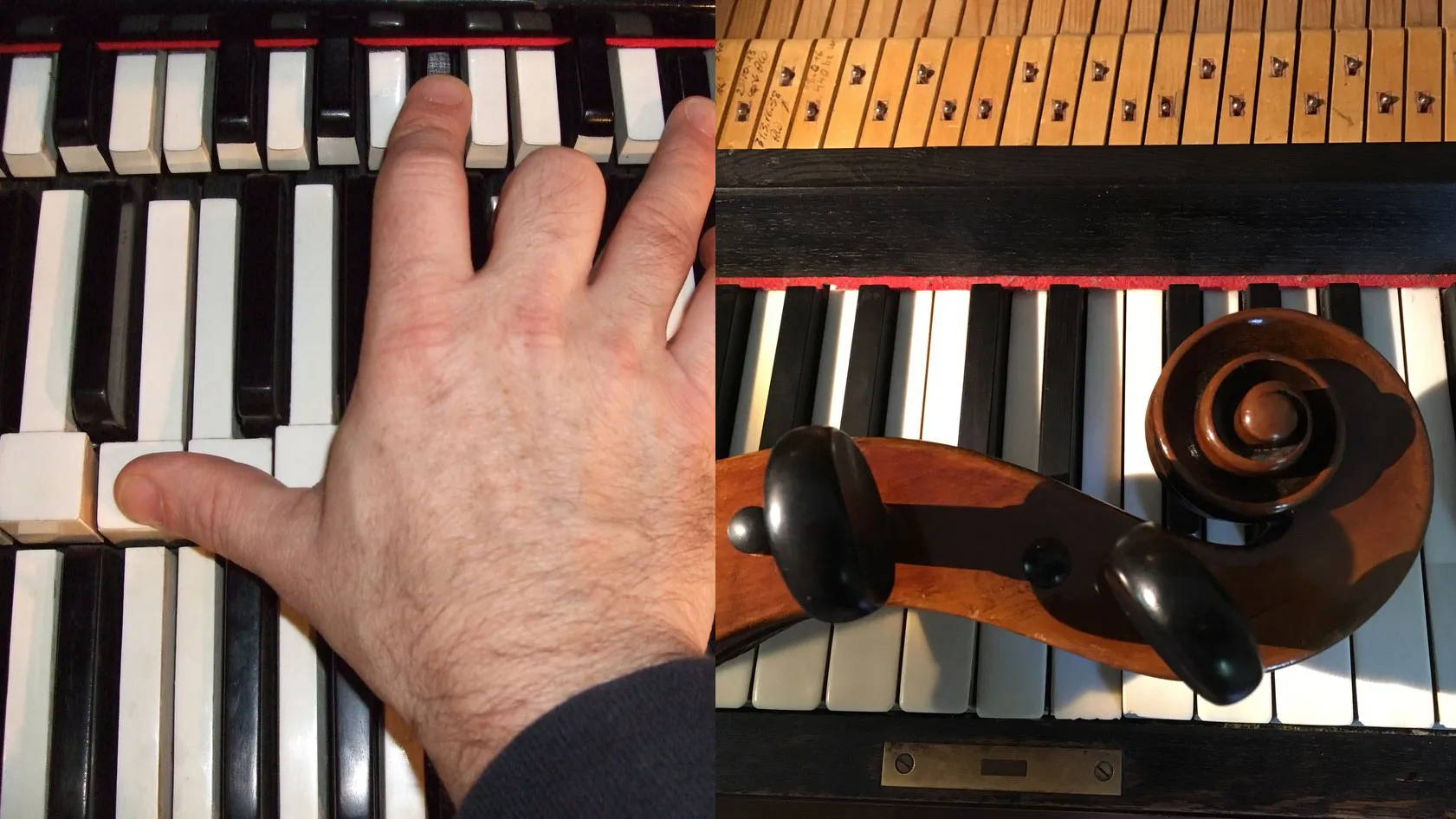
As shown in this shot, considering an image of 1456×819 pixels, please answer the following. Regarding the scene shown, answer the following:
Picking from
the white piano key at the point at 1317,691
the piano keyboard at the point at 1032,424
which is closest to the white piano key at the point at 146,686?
the piano keyboard at the point at 1032,424

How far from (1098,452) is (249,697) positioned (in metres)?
0.55

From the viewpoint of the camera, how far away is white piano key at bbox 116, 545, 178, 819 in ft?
1.86

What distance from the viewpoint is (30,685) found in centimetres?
57

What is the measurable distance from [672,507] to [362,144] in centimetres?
28

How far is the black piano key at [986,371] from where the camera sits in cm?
70

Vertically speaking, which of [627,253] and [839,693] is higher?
[627,253]

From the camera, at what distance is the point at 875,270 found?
742 millimetres

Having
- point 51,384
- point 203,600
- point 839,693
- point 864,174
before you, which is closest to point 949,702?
point 839,693

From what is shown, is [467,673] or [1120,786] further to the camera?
[1120,786]

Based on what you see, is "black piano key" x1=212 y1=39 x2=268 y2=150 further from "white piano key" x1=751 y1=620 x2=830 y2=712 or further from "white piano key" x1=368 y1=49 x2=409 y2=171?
"white piano key" x1=751 y1=620 x2=830 y2=712

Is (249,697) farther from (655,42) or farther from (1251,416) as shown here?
(1251,416)

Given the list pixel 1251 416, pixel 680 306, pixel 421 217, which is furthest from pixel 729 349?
pixel 1251 416

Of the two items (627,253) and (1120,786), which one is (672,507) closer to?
(627,253)

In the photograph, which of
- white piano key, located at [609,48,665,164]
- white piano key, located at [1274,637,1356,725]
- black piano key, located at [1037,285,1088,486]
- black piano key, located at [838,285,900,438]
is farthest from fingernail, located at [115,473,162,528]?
white piano key, located at [1274,637,1356,725]
